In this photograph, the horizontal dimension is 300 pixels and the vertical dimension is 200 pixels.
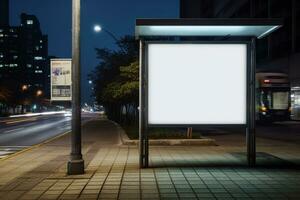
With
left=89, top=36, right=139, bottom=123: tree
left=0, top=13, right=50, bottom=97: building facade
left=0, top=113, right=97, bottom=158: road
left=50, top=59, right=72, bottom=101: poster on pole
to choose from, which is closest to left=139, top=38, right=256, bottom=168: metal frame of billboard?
left=50, top=59, right=72, bottom=101: poster on pole

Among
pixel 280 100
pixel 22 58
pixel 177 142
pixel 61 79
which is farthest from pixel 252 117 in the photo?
pixel 22 58

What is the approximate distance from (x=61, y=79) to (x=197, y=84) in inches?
146

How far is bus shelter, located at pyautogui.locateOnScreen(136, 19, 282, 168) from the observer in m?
12.8

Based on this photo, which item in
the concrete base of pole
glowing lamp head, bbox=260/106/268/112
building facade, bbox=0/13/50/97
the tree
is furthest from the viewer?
building facade, bbox=0/13/50/97

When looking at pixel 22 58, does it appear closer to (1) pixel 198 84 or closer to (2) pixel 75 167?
(1) pixel 198 84

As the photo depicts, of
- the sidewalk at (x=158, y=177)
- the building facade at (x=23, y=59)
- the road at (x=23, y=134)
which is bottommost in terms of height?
the road at (x=23, y=134)

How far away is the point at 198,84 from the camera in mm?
12969

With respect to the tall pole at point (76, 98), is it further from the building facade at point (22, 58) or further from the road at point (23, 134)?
the building facade at point (22, 58)

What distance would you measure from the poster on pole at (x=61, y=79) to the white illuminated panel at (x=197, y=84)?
2.50m

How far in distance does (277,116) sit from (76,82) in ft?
86.2

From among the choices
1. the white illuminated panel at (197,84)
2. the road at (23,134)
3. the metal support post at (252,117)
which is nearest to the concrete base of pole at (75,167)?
the white illuminated panel at (197,84)

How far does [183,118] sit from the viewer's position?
12.9m

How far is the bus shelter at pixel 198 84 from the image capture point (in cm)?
1275

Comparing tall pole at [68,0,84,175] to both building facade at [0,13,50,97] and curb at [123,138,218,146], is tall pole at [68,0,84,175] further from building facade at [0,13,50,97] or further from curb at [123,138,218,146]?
building facade at [0,13,50,97]
